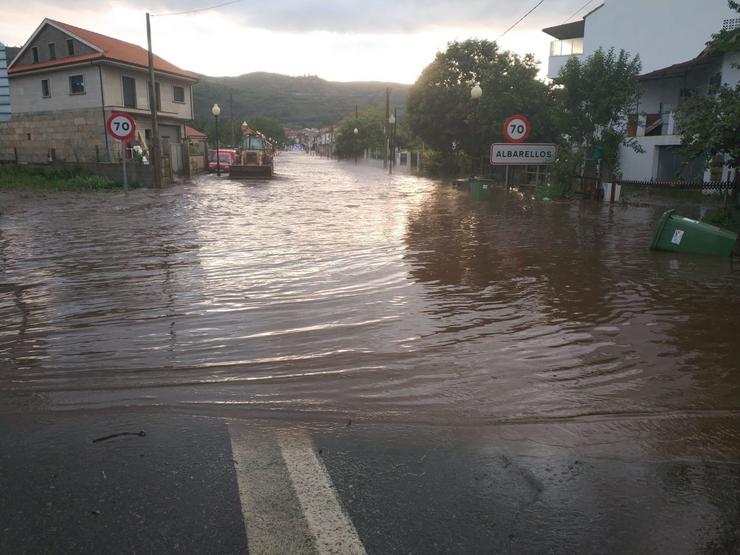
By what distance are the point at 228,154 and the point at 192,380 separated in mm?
42809

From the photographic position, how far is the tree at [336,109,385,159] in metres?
90.4

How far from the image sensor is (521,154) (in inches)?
796

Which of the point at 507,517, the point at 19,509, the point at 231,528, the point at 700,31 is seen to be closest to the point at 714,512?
the point at 507,517

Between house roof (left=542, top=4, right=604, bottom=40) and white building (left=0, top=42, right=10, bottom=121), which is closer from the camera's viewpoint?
white building (left=0, top=42, right=10, bottom=121)

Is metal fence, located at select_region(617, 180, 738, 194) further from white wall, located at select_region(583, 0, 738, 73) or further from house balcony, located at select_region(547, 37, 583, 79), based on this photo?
house balcony, located at select_region(547, 37, 583, 79)

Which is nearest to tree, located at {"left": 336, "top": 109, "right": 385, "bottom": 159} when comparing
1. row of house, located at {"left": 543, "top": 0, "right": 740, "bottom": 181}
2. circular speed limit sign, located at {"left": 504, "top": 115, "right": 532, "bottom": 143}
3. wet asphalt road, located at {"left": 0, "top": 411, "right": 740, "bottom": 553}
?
row of house, located at {"left": 543, "top": 0, "right": 740, "bottom": 181}

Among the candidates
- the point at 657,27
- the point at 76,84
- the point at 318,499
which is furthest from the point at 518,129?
the point at 76,84

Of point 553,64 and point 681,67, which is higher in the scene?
point 553,64

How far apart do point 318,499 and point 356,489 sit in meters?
0.21

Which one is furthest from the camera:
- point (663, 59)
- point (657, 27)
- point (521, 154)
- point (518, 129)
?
point (657, 27)

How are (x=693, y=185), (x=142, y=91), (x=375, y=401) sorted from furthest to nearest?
(x=142, y=91), (x=693, y=185), (x=375, y=401)

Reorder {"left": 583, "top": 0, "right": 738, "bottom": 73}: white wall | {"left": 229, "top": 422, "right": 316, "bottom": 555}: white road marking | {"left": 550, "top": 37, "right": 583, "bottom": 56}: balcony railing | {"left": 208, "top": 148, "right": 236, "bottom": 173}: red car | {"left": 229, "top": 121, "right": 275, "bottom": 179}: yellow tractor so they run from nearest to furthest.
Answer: {"left": 229, "top": 422, "right": 316, "bottom": 555}: white road marking
{"left": 583, "top": 0, "right": 738, "bottom": 73}: white wall
{"left": 229, "top": 121, "right": 275, "bottom": 179}: yellow tractor
{"left": 550, "top": 37, "right": 583, "bottom": 56}: balcony railing
{"left": 208, "top": 148, "right": 236, "bottom": 173}: red car

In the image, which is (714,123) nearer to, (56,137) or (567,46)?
(567,46)

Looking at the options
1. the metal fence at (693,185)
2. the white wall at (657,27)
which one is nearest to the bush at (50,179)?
the metal fence at (693,185)
